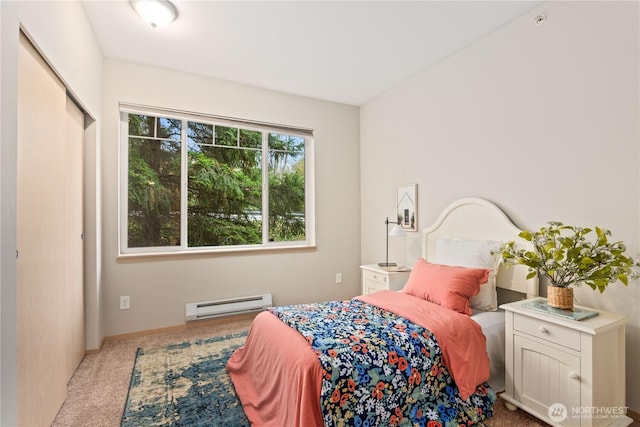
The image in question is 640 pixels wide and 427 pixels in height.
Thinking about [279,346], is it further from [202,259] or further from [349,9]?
[349,9]

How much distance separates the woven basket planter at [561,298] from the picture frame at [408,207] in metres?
1.57

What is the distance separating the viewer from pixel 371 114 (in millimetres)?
4000

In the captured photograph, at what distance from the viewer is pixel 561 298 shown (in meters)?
1.79

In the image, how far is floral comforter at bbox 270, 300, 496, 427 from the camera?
1498 millimetres

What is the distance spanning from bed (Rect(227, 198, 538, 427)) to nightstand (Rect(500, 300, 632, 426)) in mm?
188

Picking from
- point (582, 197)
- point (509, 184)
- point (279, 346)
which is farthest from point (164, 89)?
point (582, 197)

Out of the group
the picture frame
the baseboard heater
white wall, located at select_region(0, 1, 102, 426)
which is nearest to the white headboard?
the picture frame

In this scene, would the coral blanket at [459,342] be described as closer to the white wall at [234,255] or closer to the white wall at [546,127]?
the white wall at [546,127]

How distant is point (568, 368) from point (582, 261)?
56 centimetres

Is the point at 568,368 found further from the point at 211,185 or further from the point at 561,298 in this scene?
the point at 211,185

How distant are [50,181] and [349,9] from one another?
2243 millimetres

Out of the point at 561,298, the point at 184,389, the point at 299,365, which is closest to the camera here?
the point at 299,365

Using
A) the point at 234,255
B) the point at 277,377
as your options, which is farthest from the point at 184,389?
the point at 234,255

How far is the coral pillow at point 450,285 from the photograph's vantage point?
2133mm
